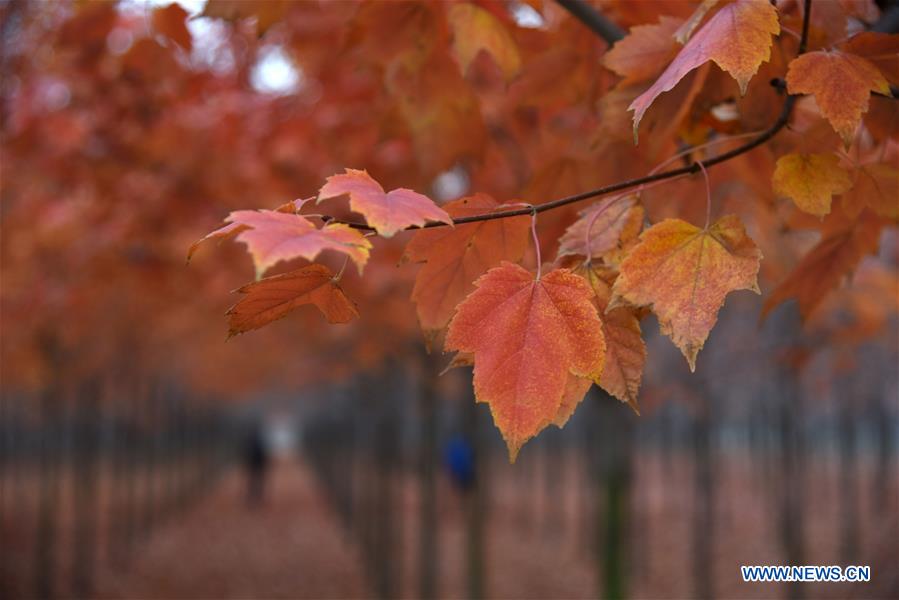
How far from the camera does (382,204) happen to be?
3.21 ft

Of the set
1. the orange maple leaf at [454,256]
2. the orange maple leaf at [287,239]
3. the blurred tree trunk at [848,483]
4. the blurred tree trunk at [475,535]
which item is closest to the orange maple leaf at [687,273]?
the orange maple leaf at [454,256]

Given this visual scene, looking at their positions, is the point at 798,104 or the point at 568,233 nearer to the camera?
the point at 568,233

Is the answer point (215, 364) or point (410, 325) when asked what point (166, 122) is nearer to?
point (410, 325)

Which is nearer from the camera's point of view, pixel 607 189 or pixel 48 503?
pixel 607 189

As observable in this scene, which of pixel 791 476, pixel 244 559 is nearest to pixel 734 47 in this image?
pixel 791 476

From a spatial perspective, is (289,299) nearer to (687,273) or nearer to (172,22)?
(687,273)

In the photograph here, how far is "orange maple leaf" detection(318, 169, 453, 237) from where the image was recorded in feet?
3.06

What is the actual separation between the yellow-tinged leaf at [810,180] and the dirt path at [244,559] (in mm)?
9741

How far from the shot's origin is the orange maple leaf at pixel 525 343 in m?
1.00

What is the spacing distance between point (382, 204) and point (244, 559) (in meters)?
12.9

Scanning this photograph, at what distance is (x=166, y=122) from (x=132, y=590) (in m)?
8.00

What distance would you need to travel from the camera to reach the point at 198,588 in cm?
1035

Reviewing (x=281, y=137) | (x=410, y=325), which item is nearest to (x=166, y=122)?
(x=281, y=137)

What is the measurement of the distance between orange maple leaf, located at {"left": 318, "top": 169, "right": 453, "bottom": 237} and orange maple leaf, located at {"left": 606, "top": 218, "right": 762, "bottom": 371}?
0.95 feet
